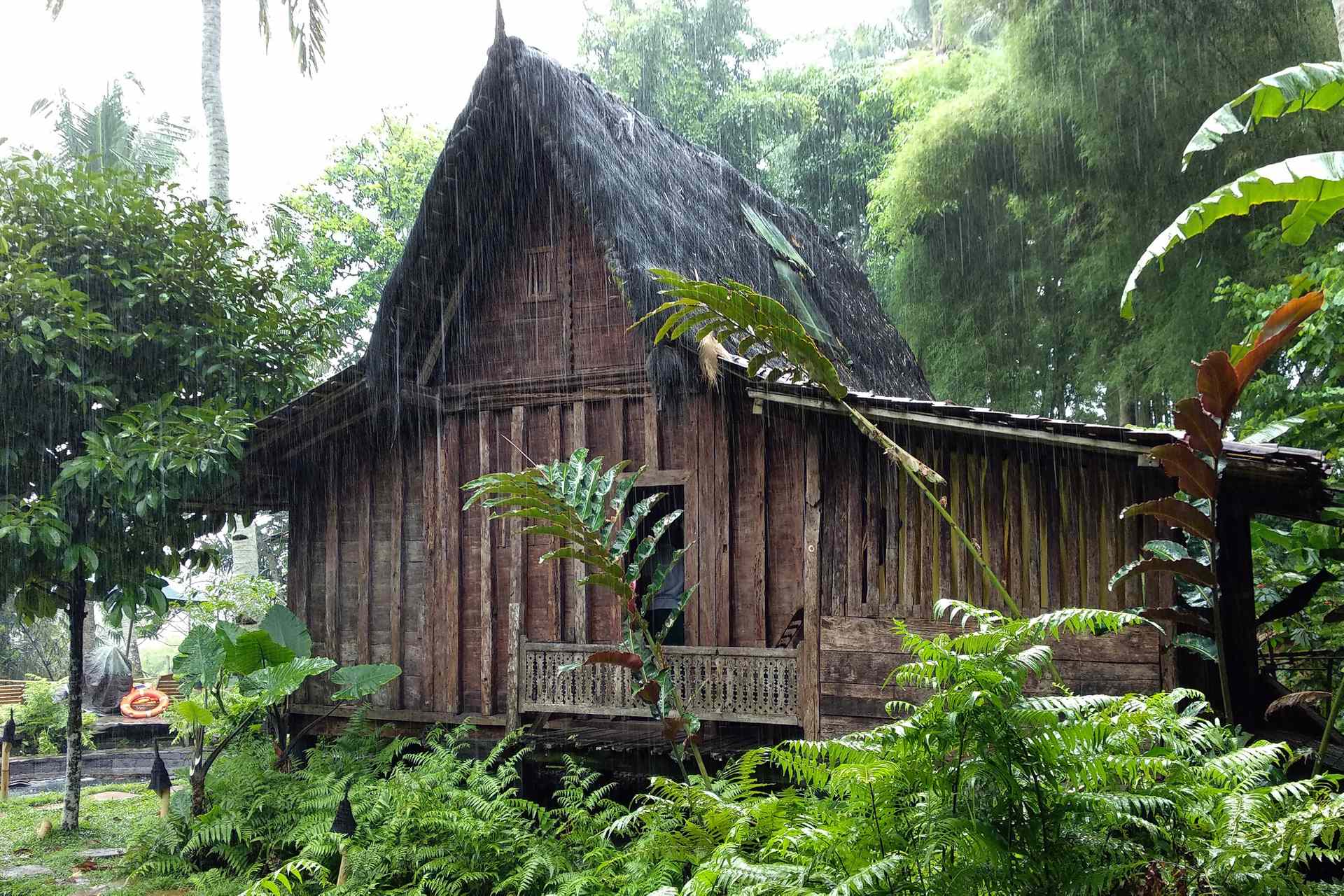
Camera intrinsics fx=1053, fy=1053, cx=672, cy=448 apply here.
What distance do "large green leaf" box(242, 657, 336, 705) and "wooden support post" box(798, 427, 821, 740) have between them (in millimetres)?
3809

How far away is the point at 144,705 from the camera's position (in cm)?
1681

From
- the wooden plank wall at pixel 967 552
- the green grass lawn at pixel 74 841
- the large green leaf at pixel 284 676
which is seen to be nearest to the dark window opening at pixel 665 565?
the wooden plank wall at pixel 967 552

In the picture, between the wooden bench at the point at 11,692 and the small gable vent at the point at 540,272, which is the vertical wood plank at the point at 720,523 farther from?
the wooden bench at the point at 11,692

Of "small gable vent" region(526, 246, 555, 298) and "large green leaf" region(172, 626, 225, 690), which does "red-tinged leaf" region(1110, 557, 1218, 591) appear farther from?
"large green leaf" region(172, 626, 225, 690)

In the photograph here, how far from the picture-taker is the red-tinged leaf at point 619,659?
643 cm

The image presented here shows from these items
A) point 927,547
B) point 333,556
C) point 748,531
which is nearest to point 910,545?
point 927,547

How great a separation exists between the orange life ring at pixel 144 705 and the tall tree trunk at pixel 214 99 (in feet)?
26.4

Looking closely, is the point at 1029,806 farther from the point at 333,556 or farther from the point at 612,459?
the point at 333,556

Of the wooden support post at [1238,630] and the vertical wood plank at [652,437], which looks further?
the vertical wood plank at [652,437]

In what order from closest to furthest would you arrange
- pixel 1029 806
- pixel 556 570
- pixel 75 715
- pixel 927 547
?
1. pixel 1029 806
2. pixel 927 547
3. pixel 556 570
4. pixel 75 715

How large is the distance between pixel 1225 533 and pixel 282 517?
80.7 ft

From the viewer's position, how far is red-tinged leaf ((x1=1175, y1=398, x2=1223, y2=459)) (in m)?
5.16

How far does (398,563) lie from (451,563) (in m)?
0.67

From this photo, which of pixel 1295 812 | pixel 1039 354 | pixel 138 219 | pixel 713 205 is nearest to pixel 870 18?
pixel 1039 354
